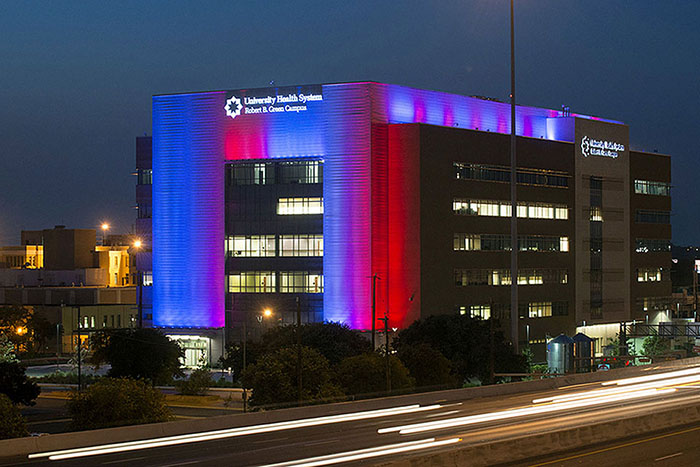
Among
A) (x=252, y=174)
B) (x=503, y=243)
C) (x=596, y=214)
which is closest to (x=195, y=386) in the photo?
(x=252, y=174)

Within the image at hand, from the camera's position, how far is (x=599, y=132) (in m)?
127

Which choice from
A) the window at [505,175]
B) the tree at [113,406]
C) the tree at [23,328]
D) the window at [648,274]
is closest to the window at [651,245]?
the window at [648,274]

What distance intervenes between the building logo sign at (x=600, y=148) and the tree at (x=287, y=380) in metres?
71.3

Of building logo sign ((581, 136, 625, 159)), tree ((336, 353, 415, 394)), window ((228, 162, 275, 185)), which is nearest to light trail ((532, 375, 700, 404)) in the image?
tree ((336, 353, 415, 394))

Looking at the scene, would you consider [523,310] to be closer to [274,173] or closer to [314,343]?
[274,173]

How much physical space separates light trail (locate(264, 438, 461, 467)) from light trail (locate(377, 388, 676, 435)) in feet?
12.2

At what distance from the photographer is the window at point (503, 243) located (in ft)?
349

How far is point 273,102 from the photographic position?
10581 centimetres

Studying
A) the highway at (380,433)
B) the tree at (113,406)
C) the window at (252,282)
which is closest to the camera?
the highway at (380,433)

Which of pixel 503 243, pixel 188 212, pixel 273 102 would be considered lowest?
Answer: pixel 503 243

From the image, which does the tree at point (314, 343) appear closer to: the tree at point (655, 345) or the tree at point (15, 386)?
the tree at point (15, 386)

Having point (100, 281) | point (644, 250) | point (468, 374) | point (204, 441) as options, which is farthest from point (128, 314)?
point (204, 441)

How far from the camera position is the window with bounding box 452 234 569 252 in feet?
349

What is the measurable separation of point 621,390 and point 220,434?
90.9ft
